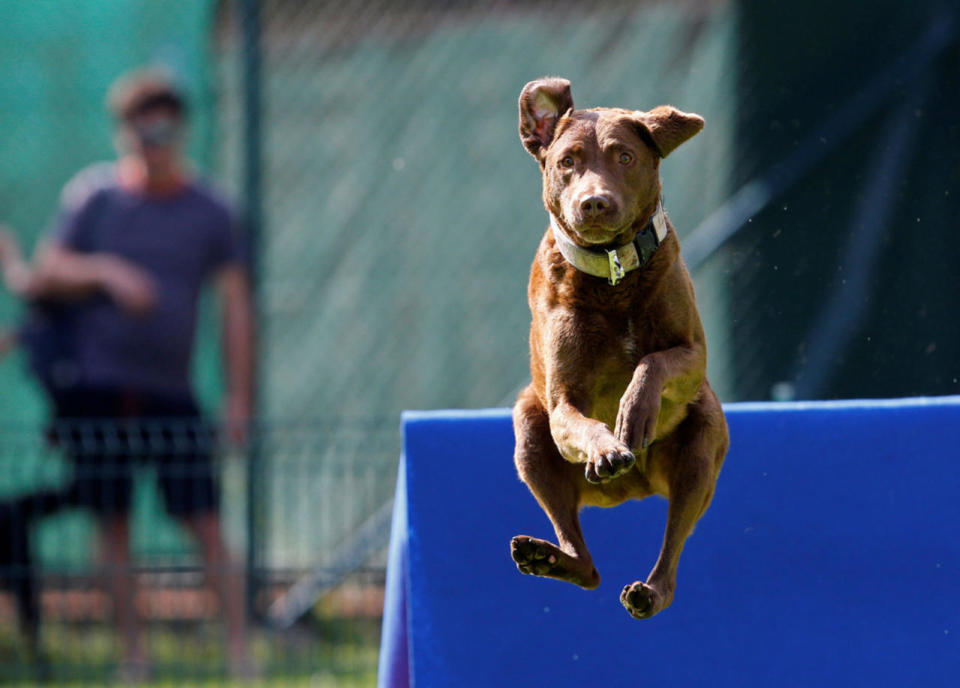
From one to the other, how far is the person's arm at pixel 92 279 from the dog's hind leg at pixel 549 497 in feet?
14.3

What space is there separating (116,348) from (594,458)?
4746 mm

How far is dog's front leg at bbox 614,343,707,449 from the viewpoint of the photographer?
65.9 inches

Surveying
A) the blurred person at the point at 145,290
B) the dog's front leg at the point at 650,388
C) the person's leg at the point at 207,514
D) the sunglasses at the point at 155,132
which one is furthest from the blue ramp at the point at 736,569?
the sunglasses at the point at 155,132

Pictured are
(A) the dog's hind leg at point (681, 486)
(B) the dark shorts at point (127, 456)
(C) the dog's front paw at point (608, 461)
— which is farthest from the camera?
(B) the dark shorts at point (127, 456)

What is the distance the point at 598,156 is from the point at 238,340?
188 inches

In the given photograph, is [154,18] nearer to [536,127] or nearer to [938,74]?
[938,74]

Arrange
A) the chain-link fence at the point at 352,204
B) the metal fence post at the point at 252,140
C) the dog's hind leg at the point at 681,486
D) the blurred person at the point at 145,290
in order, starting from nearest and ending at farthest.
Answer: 1. the dog's hind leg at the point at 681,486
2. the chain-link fence at the point at 352,204
3. the blurred person at the point at 145,290
4. the metal fence post at the point at 252,140

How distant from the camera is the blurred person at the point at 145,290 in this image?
19.5 ft

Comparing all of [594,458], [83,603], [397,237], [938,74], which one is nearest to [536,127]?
[594,458]

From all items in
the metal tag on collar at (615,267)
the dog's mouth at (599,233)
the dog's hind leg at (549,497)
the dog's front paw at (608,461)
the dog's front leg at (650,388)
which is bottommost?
the dog's hind leg at (549,497)

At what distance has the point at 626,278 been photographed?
68.0 inches

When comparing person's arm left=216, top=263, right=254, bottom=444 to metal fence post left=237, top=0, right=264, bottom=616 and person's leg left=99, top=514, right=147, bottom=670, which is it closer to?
metal fence post left=237, top=0, right=264, bottom=616

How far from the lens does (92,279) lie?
605cm

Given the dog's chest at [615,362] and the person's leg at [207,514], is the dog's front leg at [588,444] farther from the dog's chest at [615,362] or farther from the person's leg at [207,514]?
the person's leg at [207,514]
